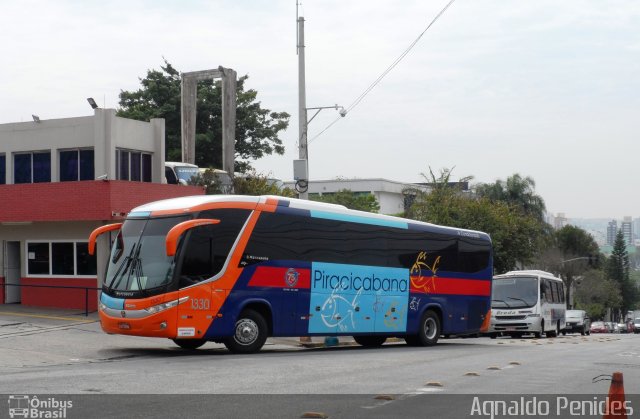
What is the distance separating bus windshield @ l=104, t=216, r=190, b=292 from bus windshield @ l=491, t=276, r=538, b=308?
2108 centimetres

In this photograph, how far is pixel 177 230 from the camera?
17422mm

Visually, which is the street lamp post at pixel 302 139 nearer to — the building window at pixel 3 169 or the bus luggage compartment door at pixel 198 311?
the bus luggage compartment door at pixel 198 311

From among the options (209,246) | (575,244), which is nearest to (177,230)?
(209,246)

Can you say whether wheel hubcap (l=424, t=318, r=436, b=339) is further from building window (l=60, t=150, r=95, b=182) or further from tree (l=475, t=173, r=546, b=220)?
tree (l=475, t=173, r=546, b=220)

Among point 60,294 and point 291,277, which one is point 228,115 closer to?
point 60,294

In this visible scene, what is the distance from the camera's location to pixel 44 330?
23297 millimetres

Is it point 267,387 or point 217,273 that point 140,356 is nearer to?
point 217,273

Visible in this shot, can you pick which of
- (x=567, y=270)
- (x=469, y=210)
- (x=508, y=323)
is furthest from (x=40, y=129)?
(x=567, y=270)

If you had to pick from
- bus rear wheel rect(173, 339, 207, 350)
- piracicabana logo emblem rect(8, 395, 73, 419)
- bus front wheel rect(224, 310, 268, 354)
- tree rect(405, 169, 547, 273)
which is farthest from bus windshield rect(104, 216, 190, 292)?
tree rect(405, 169, 547, 273)

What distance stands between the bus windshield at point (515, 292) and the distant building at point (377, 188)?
38.2m

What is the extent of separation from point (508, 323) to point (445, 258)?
12.1m

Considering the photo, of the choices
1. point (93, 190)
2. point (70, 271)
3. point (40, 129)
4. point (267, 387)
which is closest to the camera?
point (267, 387)

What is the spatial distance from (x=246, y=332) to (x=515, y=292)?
20088 millimetres

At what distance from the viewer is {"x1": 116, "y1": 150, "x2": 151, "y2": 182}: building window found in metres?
31.8
